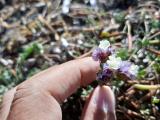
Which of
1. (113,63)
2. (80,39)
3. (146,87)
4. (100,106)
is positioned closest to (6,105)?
(100,106)

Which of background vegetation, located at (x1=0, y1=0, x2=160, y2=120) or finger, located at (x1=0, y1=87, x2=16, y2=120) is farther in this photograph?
background vegetation, located at (x1=0, y1=0, x2=160, y2=120)

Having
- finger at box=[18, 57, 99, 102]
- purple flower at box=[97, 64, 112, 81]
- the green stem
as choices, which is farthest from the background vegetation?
purple flower at box=[97, 64, 112, 81]

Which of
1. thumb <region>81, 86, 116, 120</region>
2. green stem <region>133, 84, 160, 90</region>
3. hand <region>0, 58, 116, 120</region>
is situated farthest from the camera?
green stem <region>133, 84, 160, 90</region>

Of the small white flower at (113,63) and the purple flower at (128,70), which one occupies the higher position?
the small white flower at (113,63)

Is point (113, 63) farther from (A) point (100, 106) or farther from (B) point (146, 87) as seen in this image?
(B) point (146, 87)

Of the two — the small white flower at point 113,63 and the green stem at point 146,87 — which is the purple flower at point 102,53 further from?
the green stem at point 146,87

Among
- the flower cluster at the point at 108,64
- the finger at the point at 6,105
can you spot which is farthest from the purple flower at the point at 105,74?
the finger at the point at 6,105

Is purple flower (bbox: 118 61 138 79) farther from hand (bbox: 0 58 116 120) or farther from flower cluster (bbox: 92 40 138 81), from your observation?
hand (bbox: 0 58 116 120)

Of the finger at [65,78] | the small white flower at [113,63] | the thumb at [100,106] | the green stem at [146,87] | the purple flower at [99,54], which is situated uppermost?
the purple flower at [99,54]
